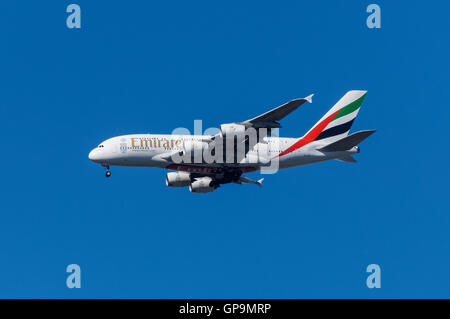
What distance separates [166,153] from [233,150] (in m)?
5.49

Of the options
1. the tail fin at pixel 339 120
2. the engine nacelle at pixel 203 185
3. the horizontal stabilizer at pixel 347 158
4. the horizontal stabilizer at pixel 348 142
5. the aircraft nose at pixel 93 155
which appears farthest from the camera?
the tail fin at pixel 339 120

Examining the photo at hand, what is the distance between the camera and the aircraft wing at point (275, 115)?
5166cm

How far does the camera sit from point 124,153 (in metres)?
59.8

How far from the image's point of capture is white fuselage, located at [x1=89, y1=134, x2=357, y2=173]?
196 ft

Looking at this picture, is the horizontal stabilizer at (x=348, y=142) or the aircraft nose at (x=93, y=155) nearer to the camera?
the horizontal stabilizer at (x=348, y=142)

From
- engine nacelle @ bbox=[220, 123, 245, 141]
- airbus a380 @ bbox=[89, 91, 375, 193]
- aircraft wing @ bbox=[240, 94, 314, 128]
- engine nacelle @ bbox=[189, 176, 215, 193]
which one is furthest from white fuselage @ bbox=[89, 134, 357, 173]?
aircraft wing @ bbox=[240, 94, 314, 128]

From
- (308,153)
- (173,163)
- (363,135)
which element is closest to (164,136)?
(173,163)

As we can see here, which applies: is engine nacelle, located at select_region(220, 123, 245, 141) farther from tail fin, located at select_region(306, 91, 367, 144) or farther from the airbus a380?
tail fin, located at select_region(306, 91, 367, 144)

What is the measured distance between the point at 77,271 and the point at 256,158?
A: 16477 mm

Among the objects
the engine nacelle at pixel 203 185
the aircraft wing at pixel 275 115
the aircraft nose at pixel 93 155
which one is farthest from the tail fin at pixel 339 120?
the aircraft nose at pixel 93 155

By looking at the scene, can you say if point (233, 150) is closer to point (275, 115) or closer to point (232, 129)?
point (232, 129)

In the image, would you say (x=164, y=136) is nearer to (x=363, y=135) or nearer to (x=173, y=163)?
(x=173, y=163)

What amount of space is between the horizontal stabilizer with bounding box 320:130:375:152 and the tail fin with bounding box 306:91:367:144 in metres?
2.12

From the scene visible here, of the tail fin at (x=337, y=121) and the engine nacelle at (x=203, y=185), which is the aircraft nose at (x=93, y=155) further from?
the tail fin at (x=337, y=121)
